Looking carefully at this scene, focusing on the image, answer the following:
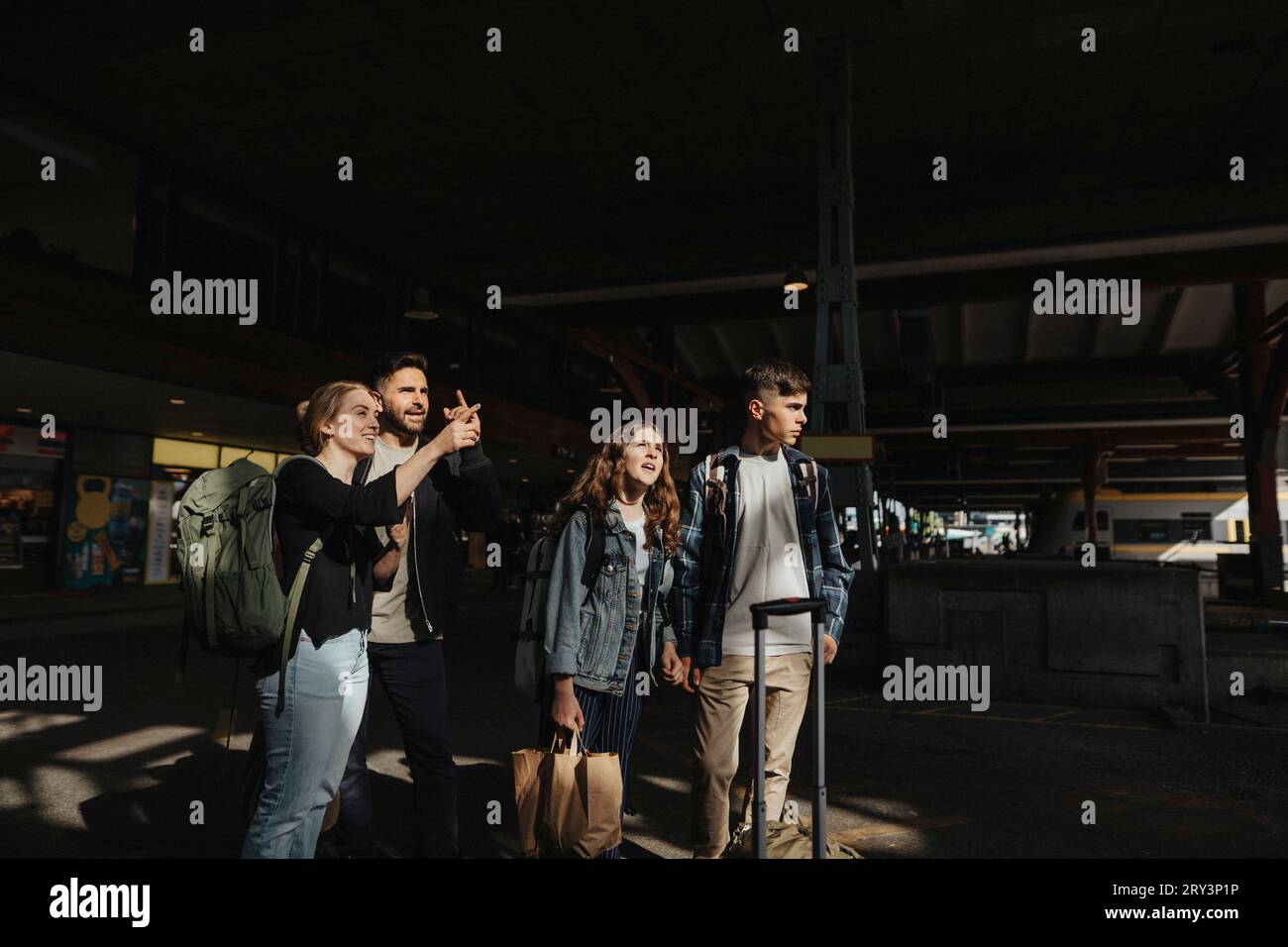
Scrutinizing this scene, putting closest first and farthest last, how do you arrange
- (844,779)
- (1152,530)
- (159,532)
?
(844,779) < (159,532) < (1152,530)

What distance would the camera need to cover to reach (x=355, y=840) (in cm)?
305

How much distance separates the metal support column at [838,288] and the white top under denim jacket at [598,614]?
5.05 metres

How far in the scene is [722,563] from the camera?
3064 millimetres

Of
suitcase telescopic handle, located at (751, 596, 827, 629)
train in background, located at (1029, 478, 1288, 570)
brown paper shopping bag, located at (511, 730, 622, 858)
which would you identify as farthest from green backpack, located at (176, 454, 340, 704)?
train in background, located at (1029, 478, 1288, 570)

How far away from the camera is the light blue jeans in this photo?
221 cm

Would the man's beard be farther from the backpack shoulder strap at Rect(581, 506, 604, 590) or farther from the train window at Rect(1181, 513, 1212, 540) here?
the train window at Rect(1181, 513, 1212, 540)

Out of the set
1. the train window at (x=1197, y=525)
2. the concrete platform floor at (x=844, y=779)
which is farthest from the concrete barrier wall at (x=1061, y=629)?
the train window at (x=1197, y=525)

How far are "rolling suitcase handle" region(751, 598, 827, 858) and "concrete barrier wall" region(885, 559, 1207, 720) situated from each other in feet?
16.1

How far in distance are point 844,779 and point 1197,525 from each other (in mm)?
23905

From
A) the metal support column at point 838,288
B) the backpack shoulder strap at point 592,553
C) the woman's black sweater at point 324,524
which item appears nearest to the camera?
the woman's black sweater at point 324,524

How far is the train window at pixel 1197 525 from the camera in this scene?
23172 mm

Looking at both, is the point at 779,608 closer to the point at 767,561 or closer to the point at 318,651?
the point at 767,561

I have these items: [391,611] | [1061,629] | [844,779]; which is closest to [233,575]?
[391,611]

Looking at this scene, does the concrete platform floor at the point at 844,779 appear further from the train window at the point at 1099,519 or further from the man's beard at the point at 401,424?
the train window at the point at 1099,519
